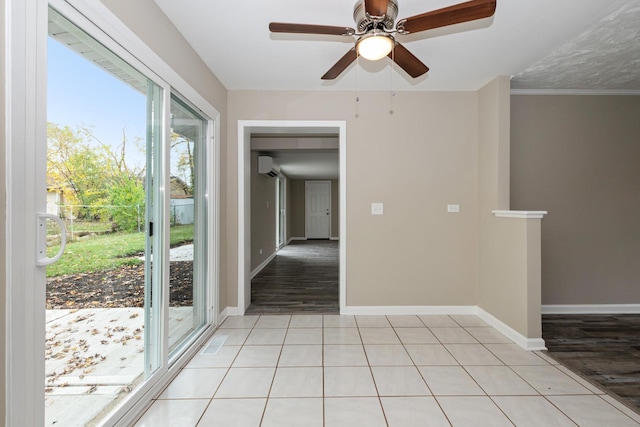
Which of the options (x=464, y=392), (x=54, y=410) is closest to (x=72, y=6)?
(x=54, y=410)

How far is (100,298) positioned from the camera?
1532mm

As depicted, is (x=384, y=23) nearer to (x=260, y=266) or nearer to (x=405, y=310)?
(x=405, y=310)

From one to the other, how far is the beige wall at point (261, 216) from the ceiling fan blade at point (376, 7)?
12.9 feet

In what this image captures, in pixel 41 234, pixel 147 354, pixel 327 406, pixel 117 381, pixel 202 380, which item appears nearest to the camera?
pixel 41 234

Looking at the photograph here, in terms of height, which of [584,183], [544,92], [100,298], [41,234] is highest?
[544,92]

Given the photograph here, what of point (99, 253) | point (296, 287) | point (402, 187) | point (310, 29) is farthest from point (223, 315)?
point (310, 29)

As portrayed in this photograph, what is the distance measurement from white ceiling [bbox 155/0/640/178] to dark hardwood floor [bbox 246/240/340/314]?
2049mm

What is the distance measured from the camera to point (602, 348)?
8.52ft

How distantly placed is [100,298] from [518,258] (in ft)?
9.86

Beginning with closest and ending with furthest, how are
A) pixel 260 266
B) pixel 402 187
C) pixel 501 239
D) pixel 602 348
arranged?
1. pixel 602 348
2. pixel 501 239
3. pixel 402 187
4. pixel 260 266

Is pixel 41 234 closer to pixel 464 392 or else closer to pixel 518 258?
pixel 464 392

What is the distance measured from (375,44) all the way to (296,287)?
3571 mm

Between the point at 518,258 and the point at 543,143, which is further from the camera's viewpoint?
the point at 543,143

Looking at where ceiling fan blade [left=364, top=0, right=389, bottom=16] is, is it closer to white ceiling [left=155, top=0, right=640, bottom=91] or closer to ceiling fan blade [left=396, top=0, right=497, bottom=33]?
ceiling fan blade [left=396, top=0, right=497, bottom=33]
